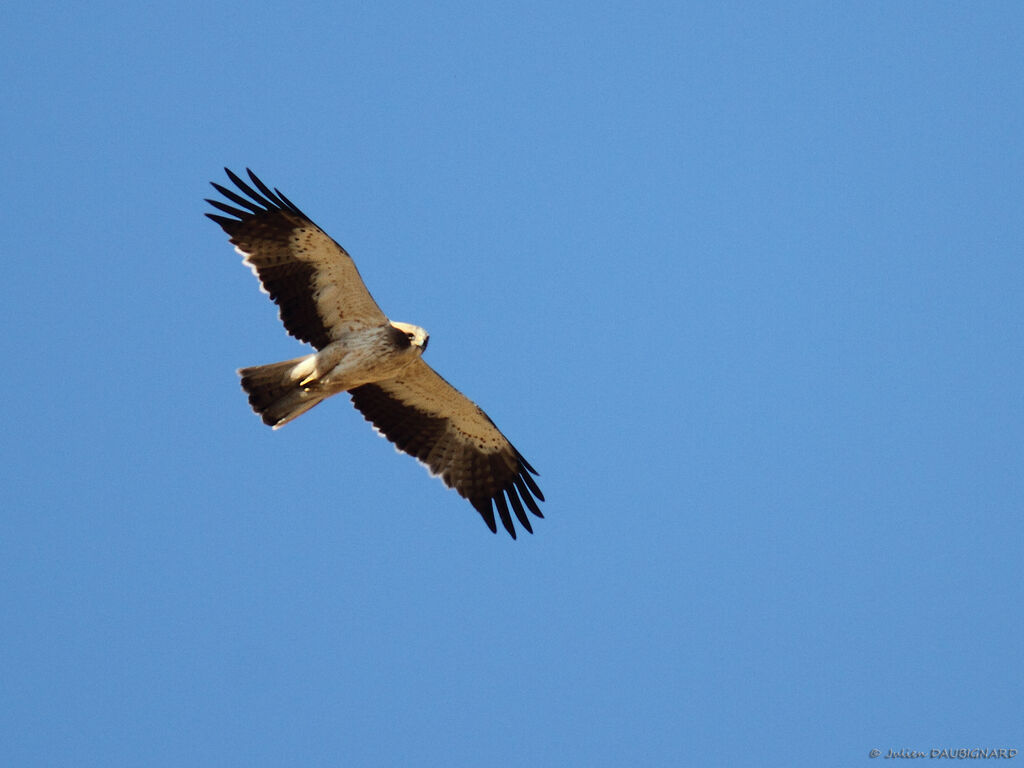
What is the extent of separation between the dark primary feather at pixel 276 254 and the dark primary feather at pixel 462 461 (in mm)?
1182

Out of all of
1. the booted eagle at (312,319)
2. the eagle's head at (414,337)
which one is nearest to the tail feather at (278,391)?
the booted eagle at (312,319)

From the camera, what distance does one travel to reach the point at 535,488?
11.6 meters

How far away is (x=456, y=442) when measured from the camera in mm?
11516

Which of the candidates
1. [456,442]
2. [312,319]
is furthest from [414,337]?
[456,442]

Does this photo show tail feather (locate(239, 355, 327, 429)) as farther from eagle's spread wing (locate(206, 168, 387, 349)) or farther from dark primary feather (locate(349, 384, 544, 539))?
dark primary feather (locate(349, 384, 544, 539))

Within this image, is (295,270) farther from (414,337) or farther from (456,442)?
(456,442)

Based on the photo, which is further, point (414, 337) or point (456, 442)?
point (456, 442)

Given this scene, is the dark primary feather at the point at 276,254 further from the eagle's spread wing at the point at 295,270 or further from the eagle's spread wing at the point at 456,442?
the eagle's spread wing at the point at 456,442

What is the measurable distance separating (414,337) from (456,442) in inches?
73.7

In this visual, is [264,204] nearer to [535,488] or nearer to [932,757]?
[535,488]

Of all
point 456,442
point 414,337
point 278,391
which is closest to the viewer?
point 414,337

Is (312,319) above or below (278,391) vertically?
above

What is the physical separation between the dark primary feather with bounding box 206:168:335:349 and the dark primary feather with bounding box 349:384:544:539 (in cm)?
118

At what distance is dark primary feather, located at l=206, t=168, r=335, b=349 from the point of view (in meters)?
10.2
